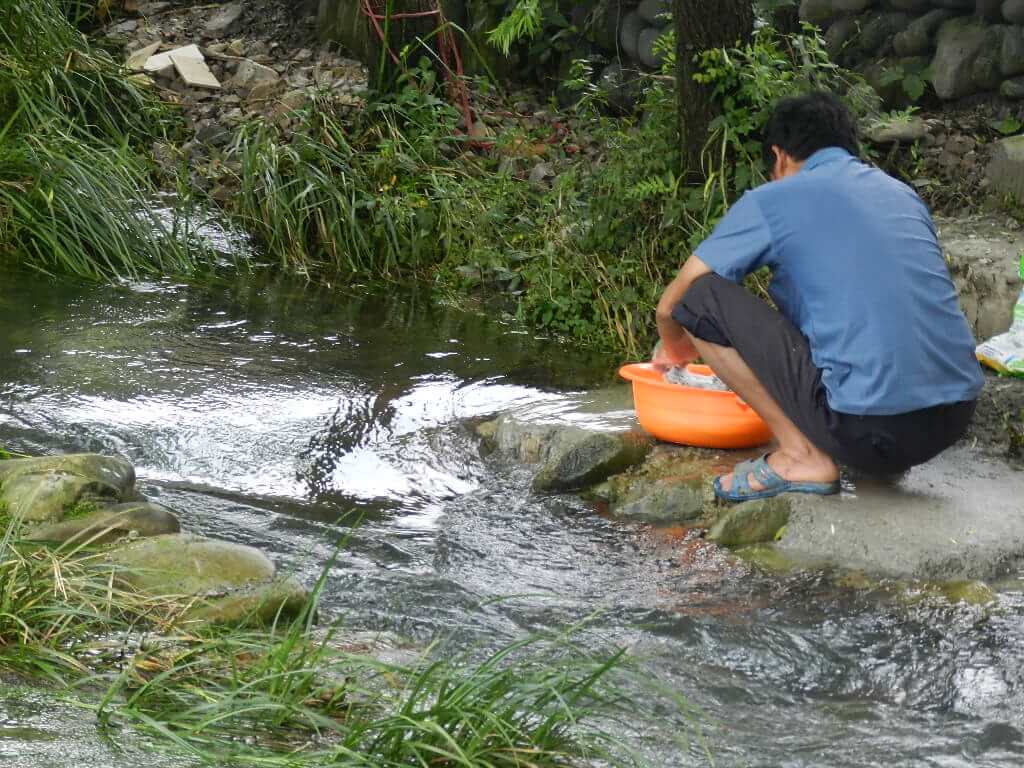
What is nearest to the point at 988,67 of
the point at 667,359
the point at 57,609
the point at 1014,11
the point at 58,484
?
the point at 1014,11

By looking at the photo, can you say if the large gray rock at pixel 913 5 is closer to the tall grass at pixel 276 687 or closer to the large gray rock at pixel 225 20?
the large gray rock at pixel 225 20

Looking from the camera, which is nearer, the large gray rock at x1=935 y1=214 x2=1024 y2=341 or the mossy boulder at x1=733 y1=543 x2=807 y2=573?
the mossy boulder at x1=733 y1=543 x2=807 y2=573

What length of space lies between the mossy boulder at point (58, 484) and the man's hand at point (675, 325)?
5.92 feet

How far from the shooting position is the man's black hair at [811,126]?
4.13 m

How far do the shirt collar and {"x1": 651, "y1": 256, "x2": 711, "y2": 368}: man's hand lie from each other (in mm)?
446

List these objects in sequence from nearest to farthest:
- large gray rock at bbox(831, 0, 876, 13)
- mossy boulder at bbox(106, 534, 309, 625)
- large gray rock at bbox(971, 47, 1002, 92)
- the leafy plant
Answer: mossy boulder at bbox(106, 534, 309, 625), large gray rock at bbox(971, 47, 1002, 92), the leafy plant, large gray rock at bbox(831, 0, 876, 13)

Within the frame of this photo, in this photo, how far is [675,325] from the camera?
4.43m

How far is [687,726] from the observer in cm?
298

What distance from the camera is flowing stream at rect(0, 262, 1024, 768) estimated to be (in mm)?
3102

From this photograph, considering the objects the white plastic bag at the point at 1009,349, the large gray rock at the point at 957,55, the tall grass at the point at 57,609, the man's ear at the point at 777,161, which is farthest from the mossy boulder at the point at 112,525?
the large gray rock at the point at 957,55

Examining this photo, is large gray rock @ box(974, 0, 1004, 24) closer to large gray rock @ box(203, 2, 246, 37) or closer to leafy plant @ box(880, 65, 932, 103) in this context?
leafy plant @ box(880, 65, 932, 103)

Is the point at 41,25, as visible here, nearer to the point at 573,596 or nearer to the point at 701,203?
the point at 701,203

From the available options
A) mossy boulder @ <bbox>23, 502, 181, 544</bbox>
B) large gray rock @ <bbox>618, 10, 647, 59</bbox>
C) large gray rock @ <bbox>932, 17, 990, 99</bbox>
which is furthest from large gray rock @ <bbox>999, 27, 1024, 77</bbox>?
mossy boulder @ <bbox>23, 502, 181, 544</bbox>

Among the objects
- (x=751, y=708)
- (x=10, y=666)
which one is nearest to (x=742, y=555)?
(x=751, y=708)
